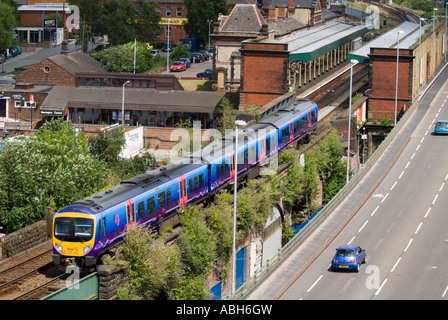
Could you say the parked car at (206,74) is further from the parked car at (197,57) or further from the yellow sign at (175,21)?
the yellow sign at (175,21)

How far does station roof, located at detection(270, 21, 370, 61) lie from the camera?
83.0 meters

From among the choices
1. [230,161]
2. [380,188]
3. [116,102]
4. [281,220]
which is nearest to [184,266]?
[230,161]

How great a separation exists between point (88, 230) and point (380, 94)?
48203 mm

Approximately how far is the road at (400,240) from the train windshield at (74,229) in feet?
30.1

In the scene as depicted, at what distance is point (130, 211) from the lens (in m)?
36.7

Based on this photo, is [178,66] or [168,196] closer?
[168,196]

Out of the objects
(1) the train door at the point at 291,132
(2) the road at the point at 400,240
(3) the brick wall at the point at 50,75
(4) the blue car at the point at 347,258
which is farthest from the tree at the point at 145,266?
(3) the brick wall at the point at 50,75

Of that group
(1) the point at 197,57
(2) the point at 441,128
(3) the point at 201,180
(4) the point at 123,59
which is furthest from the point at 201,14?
(3) the point at 201,180

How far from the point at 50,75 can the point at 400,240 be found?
58.9m

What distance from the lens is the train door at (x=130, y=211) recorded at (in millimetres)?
36406

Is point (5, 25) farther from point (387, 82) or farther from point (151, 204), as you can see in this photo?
point (151, 204)

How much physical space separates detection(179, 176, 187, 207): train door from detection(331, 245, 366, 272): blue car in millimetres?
7675

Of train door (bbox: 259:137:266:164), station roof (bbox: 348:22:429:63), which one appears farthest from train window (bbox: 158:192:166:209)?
station roof (bbox: 348:22:429:63)

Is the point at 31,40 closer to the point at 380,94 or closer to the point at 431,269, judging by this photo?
the point at 380,94
